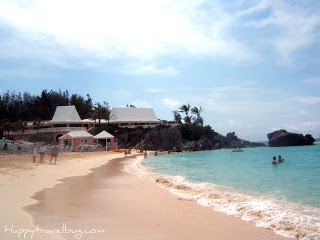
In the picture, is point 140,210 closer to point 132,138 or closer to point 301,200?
point 301,200

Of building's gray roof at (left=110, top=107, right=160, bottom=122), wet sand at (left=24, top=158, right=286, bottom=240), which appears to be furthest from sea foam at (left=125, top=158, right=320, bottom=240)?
building's gray roof at (left=110, top=107, right=160, bottom=122)

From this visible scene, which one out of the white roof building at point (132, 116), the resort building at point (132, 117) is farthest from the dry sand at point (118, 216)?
the white roof building at point (132, 116)

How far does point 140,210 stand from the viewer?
22.4ft

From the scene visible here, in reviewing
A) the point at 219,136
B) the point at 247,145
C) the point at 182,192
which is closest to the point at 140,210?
the point at 182,192

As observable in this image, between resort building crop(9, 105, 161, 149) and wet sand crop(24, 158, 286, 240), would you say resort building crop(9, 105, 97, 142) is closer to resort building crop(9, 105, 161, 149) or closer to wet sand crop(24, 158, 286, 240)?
resort building crop(9, 105, 161, 149)

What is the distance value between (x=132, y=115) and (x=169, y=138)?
10.4 m

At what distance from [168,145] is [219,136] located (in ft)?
56.8

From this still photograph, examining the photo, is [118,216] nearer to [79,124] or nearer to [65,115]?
[65,115]

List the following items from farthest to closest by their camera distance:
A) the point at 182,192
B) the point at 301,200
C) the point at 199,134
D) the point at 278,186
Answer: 1. the point at 199,134
2. the point at 278,186
3. the point at 182,192
4. the point at 301,200

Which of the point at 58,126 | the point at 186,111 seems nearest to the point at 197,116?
the point at 186,111

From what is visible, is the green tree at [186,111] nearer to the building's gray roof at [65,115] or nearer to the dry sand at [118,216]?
the building's gray roof at [65,115]

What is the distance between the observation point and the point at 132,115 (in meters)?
58.0

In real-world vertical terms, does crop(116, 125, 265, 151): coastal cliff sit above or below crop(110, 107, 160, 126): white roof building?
below

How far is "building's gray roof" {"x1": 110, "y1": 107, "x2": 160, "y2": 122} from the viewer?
2225 inches
